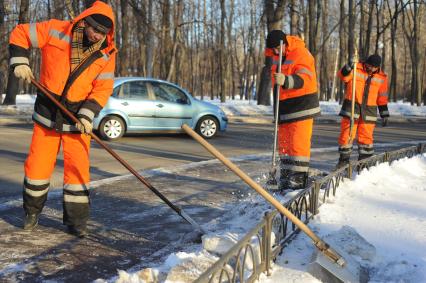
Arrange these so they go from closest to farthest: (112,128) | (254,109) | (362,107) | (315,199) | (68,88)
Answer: (68,88) < (315,199) < (362,107) < (112,128) < (254,109)

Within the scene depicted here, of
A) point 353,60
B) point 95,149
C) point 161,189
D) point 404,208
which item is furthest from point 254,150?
point 404,208

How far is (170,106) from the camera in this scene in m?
12.8

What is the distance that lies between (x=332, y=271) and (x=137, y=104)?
31.8 ft

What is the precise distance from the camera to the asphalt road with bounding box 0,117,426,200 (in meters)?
Result: 7.52

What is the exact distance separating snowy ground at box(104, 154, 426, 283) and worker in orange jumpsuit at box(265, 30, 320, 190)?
1.59 feet

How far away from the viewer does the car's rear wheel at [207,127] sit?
1323cm

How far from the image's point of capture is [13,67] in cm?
422

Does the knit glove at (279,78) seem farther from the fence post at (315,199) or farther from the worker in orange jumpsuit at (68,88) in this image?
the worker in orange jumpsuit at (68,88)

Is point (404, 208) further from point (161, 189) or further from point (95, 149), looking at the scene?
point (95, 149)

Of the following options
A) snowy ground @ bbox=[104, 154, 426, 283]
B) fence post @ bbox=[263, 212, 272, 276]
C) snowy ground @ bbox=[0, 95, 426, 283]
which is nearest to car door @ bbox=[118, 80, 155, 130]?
snowy ground @ bbox=[0, 95, 426, 283]

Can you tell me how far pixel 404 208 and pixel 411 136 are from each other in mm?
11383

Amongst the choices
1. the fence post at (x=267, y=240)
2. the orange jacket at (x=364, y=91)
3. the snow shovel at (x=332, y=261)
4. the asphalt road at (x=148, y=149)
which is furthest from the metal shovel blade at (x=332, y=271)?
the orange jacket at (x=364, y=91)

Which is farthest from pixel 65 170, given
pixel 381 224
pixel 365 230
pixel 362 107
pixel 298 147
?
pixel 362 107

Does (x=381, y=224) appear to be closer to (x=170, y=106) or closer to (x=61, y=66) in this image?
(x=61, y=66)
